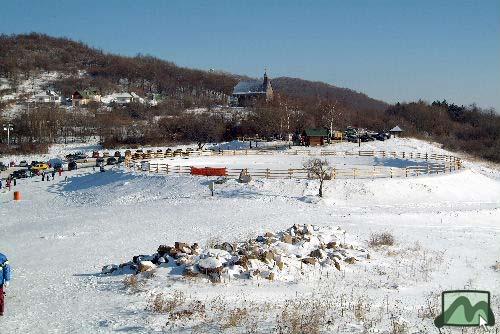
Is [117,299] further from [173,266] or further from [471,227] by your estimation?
[471,227]

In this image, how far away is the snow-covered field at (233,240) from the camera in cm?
1043

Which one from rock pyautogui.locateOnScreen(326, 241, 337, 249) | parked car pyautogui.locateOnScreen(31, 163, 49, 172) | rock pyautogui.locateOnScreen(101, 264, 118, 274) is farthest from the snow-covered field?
parked car pyautogui.locateOnScreen(31, 163, 49, 172)

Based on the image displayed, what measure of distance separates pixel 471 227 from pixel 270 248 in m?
14.1

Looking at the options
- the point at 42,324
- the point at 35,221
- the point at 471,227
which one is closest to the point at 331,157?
the point at 471,227

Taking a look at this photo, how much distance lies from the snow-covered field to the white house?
3771 inches

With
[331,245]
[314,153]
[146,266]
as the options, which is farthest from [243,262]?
[314,153]

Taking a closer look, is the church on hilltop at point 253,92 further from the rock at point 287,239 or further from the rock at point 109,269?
the rock at point 109,269

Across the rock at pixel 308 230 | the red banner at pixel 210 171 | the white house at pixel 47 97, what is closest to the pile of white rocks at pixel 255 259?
the rock at pixel 308 230

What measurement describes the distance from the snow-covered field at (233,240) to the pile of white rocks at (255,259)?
0.85 feet

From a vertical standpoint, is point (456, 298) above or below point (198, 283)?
above

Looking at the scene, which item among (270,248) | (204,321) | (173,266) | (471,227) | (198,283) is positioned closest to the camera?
(204,321)

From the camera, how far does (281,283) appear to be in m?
13.5

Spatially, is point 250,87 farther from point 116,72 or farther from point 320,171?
point 320,171

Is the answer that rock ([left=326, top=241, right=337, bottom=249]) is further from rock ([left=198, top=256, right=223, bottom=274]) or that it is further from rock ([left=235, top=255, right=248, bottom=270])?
rock ([left=198, top=256, right=223, bottom=274])
